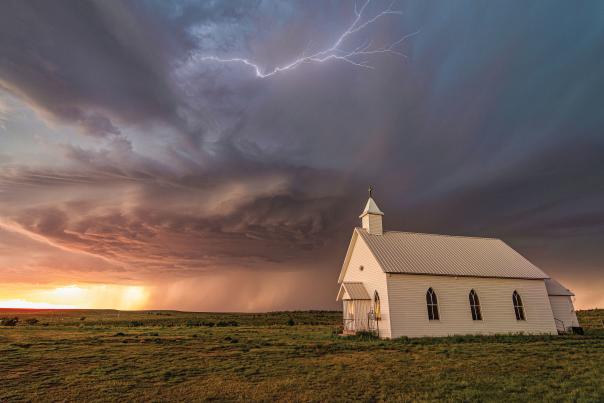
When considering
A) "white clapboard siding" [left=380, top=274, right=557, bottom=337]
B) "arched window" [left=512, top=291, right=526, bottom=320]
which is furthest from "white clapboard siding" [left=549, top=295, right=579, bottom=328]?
"arched window" [left=512, top=291, right=526, bottom=320]

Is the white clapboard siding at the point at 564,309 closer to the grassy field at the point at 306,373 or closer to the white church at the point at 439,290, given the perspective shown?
the white church at the point at 439,290

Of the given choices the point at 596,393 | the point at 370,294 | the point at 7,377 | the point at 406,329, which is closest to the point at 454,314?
the point at 406,329

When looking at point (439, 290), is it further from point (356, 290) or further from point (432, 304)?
point (356, 290)

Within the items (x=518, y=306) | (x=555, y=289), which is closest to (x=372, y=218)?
(x=518, y=306)

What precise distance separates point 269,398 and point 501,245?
109 ft

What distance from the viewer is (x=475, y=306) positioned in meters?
27.9

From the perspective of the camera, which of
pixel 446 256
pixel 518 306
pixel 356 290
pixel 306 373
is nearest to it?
pixel 306 373

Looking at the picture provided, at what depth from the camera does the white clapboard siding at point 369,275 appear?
2586 cm

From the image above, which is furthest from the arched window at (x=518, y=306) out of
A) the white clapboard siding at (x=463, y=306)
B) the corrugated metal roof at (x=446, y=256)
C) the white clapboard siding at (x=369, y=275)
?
the white clapboard siding at (x=369, y=275)

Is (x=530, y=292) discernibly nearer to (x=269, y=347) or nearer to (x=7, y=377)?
(x=269, y=347)

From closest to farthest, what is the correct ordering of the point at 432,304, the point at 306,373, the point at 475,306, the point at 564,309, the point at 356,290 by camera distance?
the point at 306,373
the point at 432,304
the point at 475,306
the point at 356,290
the point at 564,309

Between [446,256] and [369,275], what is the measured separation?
720 cm

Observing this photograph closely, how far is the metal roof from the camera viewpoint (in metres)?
28.3

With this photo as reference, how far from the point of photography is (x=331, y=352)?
1898 centimetres
